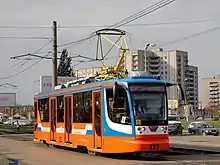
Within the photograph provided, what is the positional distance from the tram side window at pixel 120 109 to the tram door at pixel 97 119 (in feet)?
2.46

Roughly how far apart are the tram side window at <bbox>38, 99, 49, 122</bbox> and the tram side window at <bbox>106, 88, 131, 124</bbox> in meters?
9.34

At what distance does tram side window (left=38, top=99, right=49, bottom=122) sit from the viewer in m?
29.7

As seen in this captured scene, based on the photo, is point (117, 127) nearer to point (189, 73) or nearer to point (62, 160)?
point (62, 160)

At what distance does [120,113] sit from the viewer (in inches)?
805

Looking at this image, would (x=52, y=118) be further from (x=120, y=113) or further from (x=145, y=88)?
(x=145, y=88)

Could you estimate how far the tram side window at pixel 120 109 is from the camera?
20188 mm

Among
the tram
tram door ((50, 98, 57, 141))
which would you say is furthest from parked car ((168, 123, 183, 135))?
the tram

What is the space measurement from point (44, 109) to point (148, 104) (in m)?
11.4

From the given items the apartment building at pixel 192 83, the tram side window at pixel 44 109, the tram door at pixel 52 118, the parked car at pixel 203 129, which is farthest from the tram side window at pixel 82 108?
the apartment building at pixel 192 83

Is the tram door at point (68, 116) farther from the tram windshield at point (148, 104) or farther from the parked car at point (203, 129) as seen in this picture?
the parked car at point (203, 129)

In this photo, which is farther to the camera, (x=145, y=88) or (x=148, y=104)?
(x=145, y=88)

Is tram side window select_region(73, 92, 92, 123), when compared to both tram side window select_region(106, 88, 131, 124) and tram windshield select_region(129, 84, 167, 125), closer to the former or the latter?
tram side window select_region(106, 88, 131, 124)

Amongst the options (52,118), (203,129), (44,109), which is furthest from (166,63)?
(52,118)

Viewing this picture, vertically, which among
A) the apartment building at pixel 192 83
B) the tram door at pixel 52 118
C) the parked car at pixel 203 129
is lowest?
the parked car at pixel 203 129
